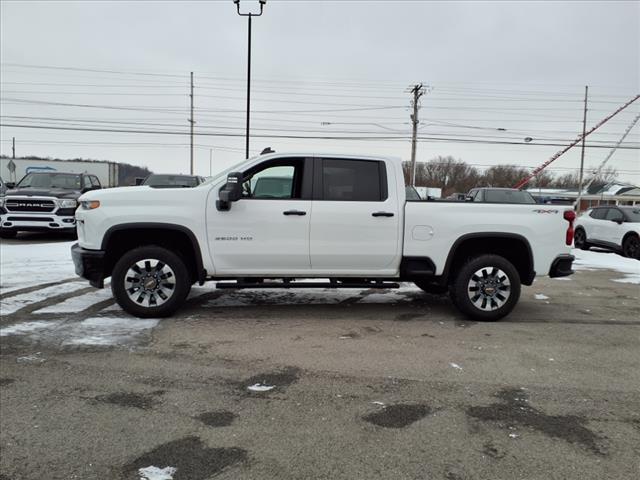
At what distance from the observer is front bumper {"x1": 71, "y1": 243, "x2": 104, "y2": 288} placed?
579 centimetres

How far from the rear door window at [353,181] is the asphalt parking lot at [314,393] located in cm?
152

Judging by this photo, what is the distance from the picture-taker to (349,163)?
245 inches

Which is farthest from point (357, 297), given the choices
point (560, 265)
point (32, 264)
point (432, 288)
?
point (32, 264)

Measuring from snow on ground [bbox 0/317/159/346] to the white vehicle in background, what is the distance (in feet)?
43.1

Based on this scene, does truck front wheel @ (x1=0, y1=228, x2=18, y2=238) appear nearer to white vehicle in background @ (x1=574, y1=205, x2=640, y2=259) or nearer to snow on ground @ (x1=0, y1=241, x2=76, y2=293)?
snow on ground @ (x1=0, y1=241, x2=76, y2=293)

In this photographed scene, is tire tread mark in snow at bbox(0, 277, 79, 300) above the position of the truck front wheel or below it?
below

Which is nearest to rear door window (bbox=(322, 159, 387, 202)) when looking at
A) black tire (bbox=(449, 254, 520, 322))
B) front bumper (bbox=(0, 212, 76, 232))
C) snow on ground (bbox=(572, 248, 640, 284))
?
black tire (bbox=(449, 254, 520, 322))

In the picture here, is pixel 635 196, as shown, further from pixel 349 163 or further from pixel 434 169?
pixel 349 163

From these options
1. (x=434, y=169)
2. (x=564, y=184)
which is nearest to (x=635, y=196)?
(x=434, y=169)

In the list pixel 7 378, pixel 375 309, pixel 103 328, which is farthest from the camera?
pixel 375 309

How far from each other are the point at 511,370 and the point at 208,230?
11.6 ft

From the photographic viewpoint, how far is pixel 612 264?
12.1 metres

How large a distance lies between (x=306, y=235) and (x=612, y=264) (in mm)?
9399

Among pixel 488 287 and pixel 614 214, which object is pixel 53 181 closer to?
pixel 488 287
